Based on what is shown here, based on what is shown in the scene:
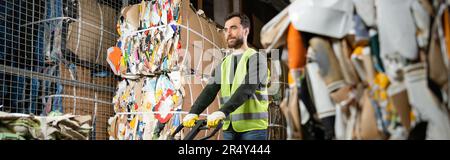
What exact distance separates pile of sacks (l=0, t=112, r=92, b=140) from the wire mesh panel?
82 centimetres

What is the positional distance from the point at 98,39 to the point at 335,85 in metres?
3.15

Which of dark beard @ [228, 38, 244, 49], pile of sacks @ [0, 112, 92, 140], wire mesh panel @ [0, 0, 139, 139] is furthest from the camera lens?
wire mesh panel @ [0, 0, 139, 139]

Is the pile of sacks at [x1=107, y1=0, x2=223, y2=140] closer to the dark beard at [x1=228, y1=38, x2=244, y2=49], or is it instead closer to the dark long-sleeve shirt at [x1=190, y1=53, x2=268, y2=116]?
the dark long-sleeve shirt at [x1=190, y1=53, x2=268, y2=116]

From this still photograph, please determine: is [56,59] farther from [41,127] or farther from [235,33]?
[235,33]

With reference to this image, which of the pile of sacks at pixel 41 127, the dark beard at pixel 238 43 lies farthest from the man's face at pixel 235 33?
the pile of sacks at pixel 41 127

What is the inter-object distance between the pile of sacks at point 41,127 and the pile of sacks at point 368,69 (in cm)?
161

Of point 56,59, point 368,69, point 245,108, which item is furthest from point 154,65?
point 368,69

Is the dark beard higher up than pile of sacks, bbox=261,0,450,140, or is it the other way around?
the dark beard

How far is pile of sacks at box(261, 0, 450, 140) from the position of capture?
1.53 m

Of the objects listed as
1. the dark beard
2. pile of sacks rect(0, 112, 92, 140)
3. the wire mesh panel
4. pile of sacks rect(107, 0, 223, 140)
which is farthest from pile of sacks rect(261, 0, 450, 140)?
the wire mesh panel

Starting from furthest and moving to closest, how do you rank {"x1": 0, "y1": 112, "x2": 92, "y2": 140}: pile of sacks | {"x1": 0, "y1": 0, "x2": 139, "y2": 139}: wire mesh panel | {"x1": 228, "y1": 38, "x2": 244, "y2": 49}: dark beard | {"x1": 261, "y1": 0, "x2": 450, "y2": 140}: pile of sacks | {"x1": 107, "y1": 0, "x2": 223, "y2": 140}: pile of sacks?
{"x1": 107, "y1": 0, "x2": 223, "y2": 140}: pile of sacks, {"x1": 0, "y1": 0, "x2": 139, "y2": 139}: wire mesh panel, {"x1": 228, "y1": 38, "x2": 244, "y2": 49}: dark beard, {"x1": 0, "y1": 112, "x2": 92, "y2": 140}: pile of sacks, {"x1": 261, "y1": 0, "x2": 450, "y2": 140}: pile of sacks

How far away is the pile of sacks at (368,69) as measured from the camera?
1526 millimetres

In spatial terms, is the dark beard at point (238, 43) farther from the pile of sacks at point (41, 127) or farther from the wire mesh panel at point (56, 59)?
the wire mesh panel at point (56, 59)
